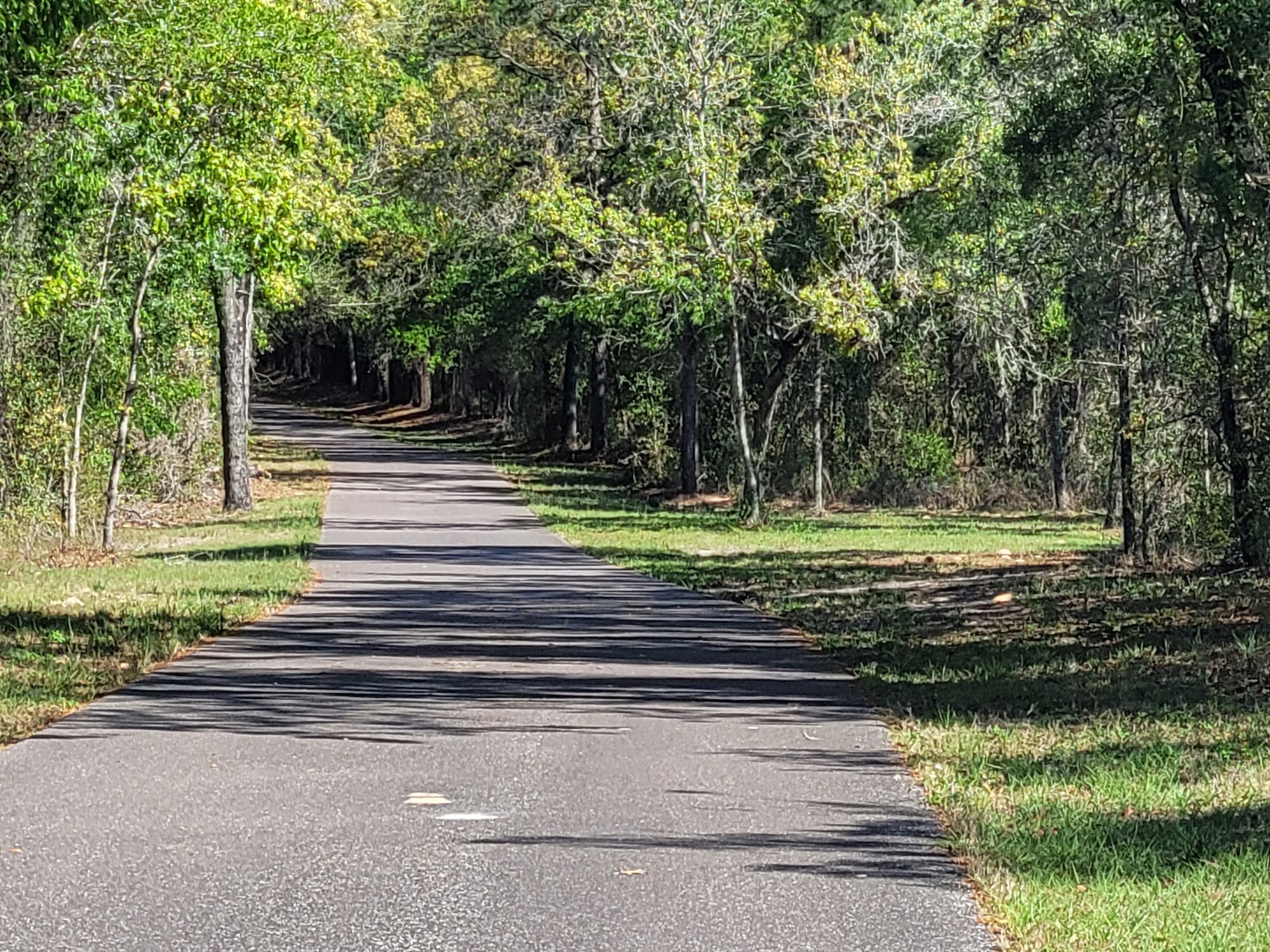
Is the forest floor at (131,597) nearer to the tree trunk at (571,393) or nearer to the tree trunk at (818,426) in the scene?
the tree trunk at (818,426)

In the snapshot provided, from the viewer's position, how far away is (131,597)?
757 inches

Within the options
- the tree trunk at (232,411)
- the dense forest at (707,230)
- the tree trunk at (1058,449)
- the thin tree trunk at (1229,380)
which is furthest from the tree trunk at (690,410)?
the thin tree trunk at (1229,380)

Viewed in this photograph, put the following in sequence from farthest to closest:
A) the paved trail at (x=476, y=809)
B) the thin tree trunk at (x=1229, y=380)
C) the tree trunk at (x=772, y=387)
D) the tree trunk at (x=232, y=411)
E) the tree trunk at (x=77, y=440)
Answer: the tree trunk at (x=232, y=411) < the tree trunk at (x=772, y=387) < the tree trunk at (x=77, y=440) < the thin tree trunk at (x=1229, y=380) < the paved trail at (x=476, y=809)

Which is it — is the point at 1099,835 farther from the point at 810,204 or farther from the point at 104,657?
the point at 810,204

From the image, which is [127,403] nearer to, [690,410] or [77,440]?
[77,440]

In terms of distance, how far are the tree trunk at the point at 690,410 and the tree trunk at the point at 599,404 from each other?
42.0 feet

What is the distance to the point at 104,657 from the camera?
47.1 feet

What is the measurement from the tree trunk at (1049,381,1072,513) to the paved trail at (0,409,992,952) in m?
20.6

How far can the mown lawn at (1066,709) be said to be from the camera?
6.74 m

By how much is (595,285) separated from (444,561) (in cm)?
739

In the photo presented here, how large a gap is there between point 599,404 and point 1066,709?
131 feet

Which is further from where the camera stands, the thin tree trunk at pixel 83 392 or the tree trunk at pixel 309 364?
the tree trunk at pixel 309 364

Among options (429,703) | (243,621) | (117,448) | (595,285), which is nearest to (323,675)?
(429,703)

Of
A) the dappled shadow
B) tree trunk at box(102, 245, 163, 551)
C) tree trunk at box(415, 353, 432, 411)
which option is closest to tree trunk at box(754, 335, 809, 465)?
tree trunk at box(102, 245, 163, 551)
